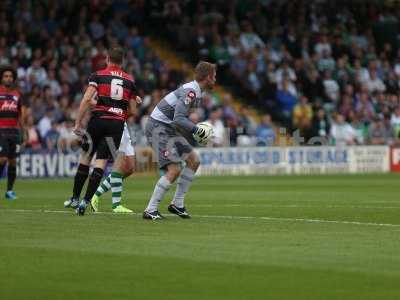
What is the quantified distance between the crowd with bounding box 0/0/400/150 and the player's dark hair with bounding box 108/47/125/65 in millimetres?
15519

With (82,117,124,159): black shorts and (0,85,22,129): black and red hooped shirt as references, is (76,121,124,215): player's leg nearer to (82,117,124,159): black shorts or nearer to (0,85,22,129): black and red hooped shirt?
(82,117,124,159): black shorts

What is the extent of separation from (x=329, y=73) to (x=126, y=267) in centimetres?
2841

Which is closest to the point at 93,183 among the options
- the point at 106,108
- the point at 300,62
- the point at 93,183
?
the point at 93,183

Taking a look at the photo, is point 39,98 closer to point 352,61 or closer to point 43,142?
point 43,142

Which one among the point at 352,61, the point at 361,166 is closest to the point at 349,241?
the point at 361,166

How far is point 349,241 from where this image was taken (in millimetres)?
11820

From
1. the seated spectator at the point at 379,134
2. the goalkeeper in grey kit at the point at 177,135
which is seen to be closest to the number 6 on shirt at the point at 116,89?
the goalkeeper in grey kit at the point at 177,135

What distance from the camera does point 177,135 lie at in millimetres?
15164

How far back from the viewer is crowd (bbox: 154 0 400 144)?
3625cm

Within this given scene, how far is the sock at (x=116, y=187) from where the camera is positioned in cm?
1644

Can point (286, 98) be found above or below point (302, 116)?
above

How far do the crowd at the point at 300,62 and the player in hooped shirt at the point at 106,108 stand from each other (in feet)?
64.2

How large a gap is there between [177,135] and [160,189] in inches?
35.6

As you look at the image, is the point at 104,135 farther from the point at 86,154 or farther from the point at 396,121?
the point at 396,121
